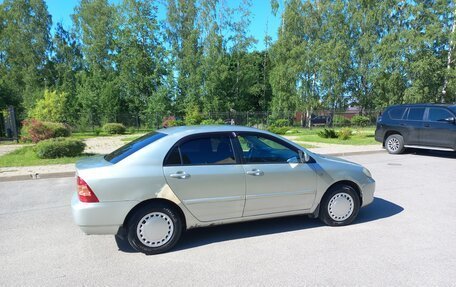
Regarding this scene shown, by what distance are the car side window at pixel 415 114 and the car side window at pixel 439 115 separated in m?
0.31

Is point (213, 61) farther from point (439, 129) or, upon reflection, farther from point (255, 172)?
point (255, 172)

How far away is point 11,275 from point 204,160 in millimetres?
2496

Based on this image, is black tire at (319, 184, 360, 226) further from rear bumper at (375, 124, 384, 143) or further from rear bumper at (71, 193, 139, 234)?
rear bumper at (375, 124, 384, 143)

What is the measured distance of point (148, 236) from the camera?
396 centimetres

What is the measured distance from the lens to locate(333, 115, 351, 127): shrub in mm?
34791

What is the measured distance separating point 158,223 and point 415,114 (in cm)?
1188

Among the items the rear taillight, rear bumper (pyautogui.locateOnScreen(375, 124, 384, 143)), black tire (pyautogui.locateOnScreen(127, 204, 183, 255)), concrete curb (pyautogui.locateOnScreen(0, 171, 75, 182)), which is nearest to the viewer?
the rear taillight

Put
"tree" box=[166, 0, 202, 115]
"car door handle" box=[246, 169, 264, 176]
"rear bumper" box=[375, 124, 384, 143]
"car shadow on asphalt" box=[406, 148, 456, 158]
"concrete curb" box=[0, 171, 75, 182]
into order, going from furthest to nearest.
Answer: "tree" box=[166, 0, 202, 115]
"rear bumper" box=[375, 124, 384, 143]
"car shadow on asphalt" box=[406, 148, 456, 158]
"concrete curb" box=[0, 171, 75, 182]
"car door handle" box=[246, 169, 264, 176]

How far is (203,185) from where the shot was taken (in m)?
4.10

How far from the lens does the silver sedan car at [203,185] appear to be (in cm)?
385

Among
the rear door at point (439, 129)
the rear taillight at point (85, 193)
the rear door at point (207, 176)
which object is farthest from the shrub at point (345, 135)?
the rear taillight at point (85, 193)

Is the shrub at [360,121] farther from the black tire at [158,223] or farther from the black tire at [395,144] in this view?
the black tire at [158,223]

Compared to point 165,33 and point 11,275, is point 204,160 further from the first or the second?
point 165,33

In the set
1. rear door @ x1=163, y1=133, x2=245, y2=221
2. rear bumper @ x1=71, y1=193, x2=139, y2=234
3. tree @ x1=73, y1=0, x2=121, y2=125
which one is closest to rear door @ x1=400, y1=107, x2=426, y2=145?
rear door @ x1=163, y1=133, x2=245, y2=221
